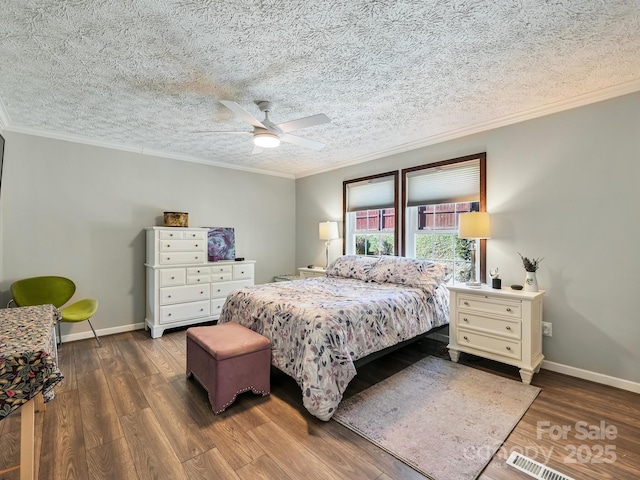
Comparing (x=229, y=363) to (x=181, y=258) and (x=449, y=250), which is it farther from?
(x=449, y=250)

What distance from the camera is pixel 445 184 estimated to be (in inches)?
145

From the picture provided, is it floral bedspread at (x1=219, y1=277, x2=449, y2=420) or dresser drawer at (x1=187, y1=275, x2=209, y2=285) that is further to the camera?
dresser drawer at (x1=187, y1=275, x2=209, y2=285)

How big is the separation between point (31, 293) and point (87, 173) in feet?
4.94

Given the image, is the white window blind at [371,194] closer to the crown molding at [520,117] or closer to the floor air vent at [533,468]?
the crown molding at [520,117]

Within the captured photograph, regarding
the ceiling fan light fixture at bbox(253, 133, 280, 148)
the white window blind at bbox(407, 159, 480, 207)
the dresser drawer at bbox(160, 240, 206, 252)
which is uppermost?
the ceiling fan light fixture at bbox(253, 133, 280, 148)

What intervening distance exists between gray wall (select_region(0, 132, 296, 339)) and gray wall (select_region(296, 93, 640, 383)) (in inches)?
152

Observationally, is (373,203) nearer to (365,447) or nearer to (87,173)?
(365,447)

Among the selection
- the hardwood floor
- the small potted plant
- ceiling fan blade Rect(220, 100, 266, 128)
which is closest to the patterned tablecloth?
the hardwood floor

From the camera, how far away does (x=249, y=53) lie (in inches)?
78.8

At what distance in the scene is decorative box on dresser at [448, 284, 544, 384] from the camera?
8.52 ft

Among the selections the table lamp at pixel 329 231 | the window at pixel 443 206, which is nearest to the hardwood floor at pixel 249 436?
the window at pixel 443 206

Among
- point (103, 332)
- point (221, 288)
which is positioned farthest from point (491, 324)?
point (103, 332)

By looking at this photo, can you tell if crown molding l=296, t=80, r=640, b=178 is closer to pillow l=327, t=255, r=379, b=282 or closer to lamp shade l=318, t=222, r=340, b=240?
lamp shade l=318, t=222, r=340, b=240

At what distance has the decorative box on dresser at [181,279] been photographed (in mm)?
3867
